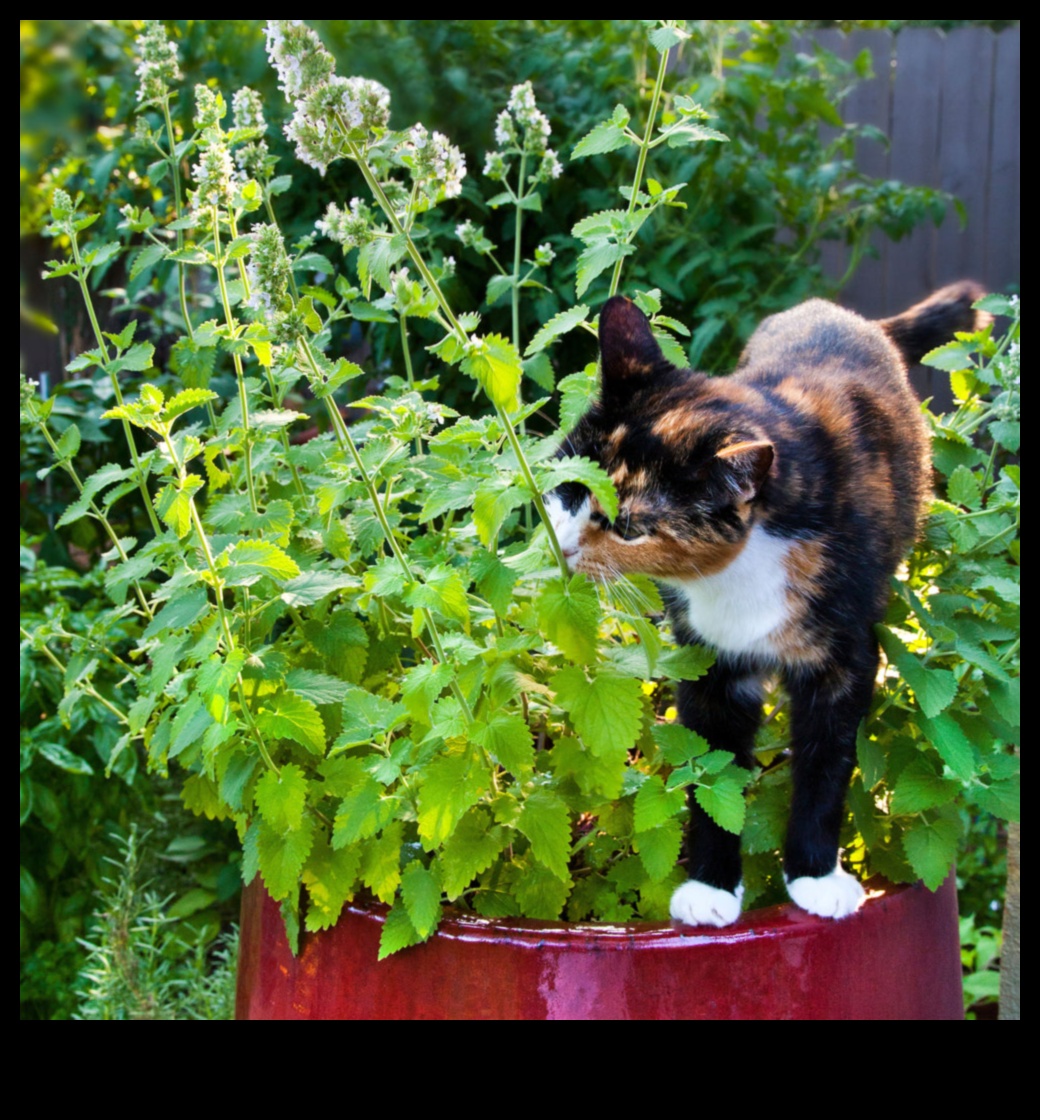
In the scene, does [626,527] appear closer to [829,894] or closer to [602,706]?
[602,706]

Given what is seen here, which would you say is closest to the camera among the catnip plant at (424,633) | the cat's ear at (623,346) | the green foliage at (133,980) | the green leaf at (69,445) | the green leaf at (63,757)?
the catnip plant at (424,633)

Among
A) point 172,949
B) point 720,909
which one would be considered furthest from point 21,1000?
point 720,909

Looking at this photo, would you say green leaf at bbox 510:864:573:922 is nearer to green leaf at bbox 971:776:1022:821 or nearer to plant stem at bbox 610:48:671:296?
green leaf at bbox 971:776:1022:821

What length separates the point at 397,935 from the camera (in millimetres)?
1045

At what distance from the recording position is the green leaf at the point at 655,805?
106cm

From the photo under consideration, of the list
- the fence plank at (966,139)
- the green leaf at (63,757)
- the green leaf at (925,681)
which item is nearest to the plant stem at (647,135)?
the green leaf at (925,681)

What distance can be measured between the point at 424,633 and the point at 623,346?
0.40m

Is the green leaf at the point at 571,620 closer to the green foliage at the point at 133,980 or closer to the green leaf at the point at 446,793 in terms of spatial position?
the green leaf at the point at 446,793

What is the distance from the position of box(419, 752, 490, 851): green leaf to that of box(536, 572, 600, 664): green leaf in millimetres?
151

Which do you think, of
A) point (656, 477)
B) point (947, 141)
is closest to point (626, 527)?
point (656, 477)

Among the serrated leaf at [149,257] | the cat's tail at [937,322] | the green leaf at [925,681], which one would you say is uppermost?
the serrated leaf at [149,257]

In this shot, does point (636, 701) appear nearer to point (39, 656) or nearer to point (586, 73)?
point (39, 656)

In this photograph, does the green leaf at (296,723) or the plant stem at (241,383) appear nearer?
the green leaf at (296,723)

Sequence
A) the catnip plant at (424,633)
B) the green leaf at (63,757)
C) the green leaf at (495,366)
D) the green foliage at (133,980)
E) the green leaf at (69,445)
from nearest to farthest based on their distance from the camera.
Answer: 1. the green leaf at (495,366)
2. the catnip plant at (424,633)
3. the green leaf at (69,445)
4. the green foliage at (133,980)
5. the green leaf at (63,757)
